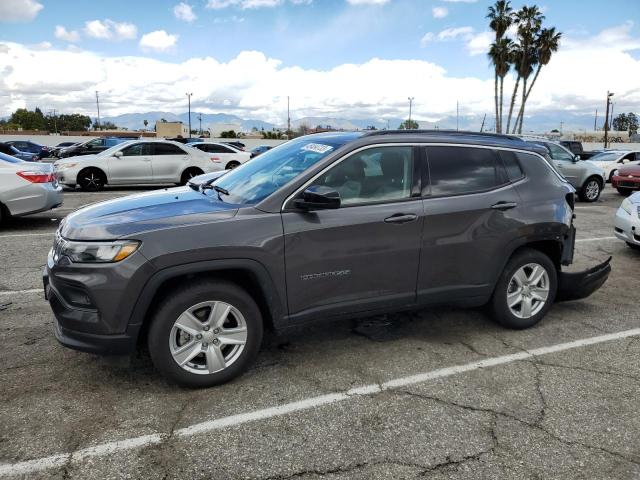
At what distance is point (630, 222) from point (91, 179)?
13.7m

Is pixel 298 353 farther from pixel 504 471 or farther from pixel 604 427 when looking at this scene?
pixel 604 427

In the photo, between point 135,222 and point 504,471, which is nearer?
point 504,471

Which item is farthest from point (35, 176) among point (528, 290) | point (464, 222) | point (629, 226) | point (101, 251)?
point (629, 226)

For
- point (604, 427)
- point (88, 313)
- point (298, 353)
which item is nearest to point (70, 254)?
point (88, 313)

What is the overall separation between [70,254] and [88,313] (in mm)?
389

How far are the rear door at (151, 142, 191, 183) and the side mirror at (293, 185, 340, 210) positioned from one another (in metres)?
13.1

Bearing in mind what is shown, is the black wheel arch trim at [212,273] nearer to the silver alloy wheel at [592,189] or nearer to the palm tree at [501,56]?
the silver alloy wheel at [592,189]

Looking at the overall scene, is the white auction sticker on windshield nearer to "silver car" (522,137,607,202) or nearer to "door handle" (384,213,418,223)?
"door handle" (384,213,418,223)

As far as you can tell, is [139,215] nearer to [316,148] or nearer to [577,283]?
[316,148]

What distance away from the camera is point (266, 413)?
3.19 metres

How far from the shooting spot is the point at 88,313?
3.17 meters

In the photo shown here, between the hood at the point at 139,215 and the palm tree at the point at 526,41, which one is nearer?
the hood at the point at 139,215

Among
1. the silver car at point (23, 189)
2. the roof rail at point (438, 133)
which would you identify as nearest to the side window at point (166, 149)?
the silver car at point (23, 189)

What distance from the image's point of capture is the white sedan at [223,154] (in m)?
17.1
